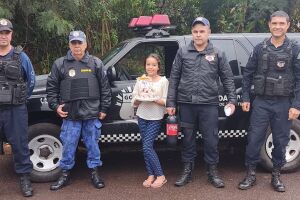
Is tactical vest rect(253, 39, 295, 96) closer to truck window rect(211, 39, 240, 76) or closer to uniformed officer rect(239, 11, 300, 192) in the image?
uniformed officer rect(239, 11, 300, 192)

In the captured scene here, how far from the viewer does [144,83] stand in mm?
4848

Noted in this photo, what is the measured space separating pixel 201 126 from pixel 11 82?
206 centimetres

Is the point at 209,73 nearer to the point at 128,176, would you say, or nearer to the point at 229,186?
the point at 229,186

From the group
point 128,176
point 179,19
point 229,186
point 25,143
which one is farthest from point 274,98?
point 179,19

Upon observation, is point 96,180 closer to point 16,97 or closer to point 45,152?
point 45,152

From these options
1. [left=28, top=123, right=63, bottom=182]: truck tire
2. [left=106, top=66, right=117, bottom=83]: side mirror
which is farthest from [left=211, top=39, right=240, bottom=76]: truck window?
[left=28, top=123, right=63, bottom=182]: truck tire

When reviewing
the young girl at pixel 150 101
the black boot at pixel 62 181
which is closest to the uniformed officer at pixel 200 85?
the young girl at pixel 150 101

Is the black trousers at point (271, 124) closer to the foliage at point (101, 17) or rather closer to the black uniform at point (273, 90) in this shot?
the black uniform at point (273, 90)

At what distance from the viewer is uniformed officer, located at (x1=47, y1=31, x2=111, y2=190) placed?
479cm

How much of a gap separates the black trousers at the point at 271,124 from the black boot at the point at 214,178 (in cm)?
42

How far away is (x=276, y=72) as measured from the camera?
4.64 meters

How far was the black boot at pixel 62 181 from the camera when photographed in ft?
16.3

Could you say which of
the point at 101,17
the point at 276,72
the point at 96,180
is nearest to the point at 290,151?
the point at 276,72

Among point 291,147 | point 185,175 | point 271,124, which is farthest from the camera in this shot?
point 291,147
